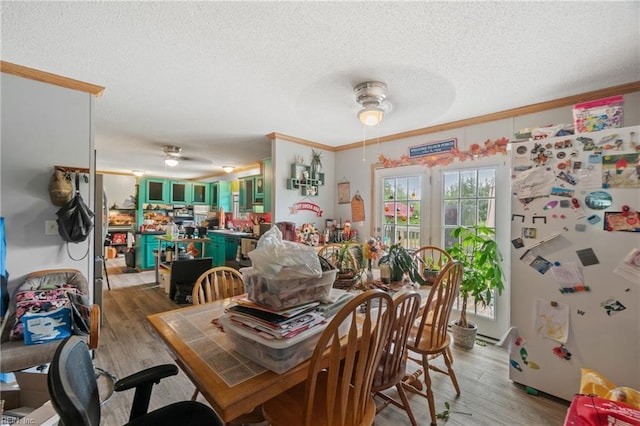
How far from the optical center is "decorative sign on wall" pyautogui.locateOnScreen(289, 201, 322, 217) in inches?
160

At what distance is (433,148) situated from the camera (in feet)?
11.2

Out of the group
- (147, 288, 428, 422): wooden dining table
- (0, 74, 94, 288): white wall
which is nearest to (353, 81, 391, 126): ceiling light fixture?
(147, 288, 428, 422): wooden dining table

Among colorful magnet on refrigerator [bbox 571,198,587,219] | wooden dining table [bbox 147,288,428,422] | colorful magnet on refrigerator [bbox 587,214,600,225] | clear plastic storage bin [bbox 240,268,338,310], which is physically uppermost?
colorful magnet on refrigerator [bbox 571,198,587,219]

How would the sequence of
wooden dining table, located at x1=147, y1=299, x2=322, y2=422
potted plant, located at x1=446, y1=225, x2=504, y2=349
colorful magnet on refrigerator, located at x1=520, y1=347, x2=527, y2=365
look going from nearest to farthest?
wooden dining table, located at x1=147, y1=299, x2=322, y2=422
colorful magnet on refrigerator, located at x1=520, y1=347, x2=527, y2=365
potted plant, located at x1=446, y1=225, x2=504, y2=349

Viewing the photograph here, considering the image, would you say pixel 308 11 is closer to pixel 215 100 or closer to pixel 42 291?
pixel 215 100

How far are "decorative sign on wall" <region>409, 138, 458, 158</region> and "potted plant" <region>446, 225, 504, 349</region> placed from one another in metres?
0.99

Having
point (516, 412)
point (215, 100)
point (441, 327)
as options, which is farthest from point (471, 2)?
point (516, 412)

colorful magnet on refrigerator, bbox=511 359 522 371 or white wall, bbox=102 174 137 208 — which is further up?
white wall, bbox=102 174 137 208

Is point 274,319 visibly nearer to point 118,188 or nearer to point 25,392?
point 25,392

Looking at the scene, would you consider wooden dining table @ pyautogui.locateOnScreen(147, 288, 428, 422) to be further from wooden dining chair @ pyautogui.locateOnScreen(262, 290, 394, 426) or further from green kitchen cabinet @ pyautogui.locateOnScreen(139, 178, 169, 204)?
green kitchen cabinet @ pyautogui.locateOnScreen(139, 178, 169, 204)

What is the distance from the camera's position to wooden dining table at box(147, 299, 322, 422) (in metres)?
0.89

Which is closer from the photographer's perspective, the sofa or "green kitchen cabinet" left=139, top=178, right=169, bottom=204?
the sofa

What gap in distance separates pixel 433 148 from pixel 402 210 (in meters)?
0.88

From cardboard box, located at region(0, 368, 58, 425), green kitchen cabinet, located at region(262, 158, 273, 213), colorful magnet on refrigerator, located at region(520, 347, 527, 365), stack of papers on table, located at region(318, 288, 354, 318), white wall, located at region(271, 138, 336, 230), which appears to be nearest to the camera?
stack of papers on table, located at region(318, 288, 354, 318)
